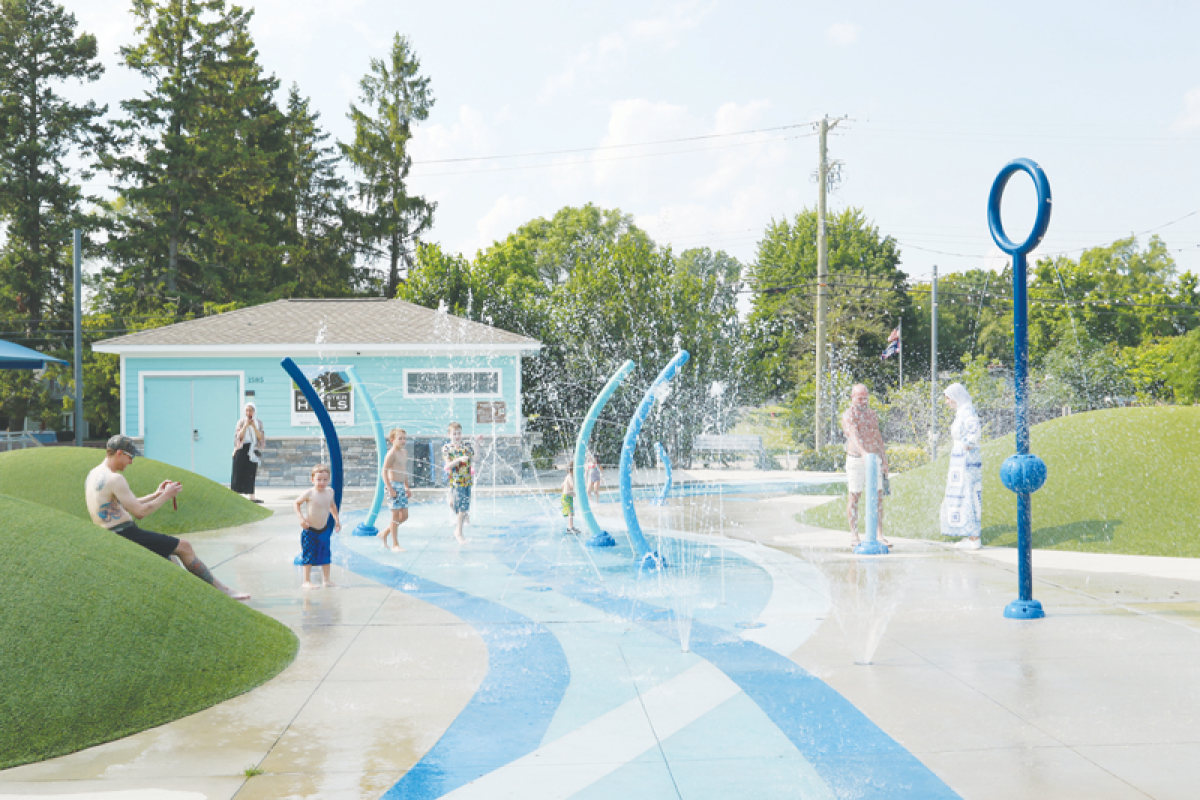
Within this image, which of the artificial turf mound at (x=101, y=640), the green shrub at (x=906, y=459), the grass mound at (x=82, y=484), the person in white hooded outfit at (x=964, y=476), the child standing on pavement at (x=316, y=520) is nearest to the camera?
the artificial turf mound at (x=101, y=640)

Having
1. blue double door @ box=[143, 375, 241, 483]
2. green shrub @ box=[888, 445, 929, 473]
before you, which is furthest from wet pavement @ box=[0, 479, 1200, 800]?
green shrub @ box=[888, 445, 929, 473]

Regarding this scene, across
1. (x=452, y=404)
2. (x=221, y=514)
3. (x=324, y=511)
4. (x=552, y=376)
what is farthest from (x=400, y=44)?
(x=324, y=511)

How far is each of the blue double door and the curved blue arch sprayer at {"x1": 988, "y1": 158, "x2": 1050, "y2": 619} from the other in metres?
17.8

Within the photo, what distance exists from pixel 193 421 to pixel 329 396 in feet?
10.0

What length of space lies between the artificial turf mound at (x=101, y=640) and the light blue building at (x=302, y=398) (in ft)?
47.5

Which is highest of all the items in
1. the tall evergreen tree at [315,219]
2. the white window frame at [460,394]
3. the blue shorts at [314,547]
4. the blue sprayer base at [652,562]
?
the tall evergreen tree at [315,219]

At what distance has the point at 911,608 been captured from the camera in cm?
781

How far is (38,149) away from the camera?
3859cm

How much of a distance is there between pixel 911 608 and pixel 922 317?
57959 mm

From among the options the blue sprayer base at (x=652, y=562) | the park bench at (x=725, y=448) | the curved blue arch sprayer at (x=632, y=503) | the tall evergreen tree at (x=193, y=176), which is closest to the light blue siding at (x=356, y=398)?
the park bench at (x=725, y=448)

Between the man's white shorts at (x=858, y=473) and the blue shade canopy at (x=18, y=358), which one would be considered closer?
the man's white shorts at (x=858, y=473)

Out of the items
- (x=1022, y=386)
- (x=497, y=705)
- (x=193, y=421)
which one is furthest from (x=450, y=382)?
(x=497, y=705)

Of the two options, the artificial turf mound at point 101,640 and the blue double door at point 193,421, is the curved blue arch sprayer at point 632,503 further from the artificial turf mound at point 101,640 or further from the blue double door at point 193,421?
the blue double door at point 193,421

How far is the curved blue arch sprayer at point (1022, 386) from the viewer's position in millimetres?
7184
